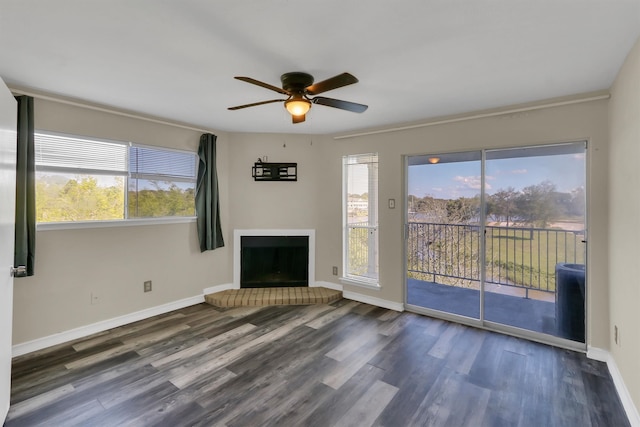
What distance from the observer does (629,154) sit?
2.00 metres

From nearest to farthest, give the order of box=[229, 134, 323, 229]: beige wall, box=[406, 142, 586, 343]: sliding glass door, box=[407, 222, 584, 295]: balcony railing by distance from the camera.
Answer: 1. box=[406, 142, 586, 343]: sliding glass door
2. box=[407, 222, 584, 295]: balcony railing
3. box=[229, 134, 323, 229]: beige wall

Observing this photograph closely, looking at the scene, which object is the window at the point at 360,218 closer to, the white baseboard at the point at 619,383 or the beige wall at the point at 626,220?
the white baseboard at the point at 619,383

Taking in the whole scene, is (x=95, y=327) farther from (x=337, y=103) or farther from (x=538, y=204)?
(x=538, y=204)

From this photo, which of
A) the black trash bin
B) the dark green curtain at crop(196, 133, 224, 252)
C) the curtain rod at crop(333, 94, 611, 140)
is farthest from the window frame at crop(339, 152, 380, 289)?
the black trash bin

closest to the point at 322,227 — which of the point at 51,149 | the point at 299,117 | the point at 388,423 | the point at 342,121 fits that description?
the point at 342,121

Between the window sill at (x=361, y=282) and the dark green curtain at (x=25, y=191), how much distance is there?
11.2 feet

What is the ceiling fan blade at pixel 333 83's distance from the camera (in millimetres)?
1911

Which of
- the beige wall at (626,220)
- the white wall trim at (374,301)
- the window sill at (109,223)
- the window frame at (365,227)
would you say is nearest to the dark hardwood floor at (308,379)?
the beige wall at (626,220)

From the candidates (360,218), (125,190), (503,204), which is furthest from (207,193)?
(503,204)

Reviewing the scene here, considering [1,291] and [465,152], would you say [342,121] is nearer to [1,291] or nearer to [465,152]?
[465,152]

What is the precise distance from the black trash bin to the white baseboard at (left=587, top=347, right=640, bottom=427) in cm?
18

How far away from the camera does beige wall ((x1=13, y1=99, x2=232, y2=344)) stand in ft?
9.09

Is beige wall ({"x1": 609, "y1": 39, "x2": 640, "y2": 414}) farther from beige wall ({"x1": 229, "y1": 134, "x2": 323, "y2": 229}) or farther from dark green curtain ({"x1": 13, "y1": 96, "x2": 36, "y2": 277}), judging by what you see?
dark green curtain ({"x1": 13, "y1": 96, "x2": 36, "y2": 277})

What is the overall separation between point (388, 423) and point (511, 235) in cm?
239
